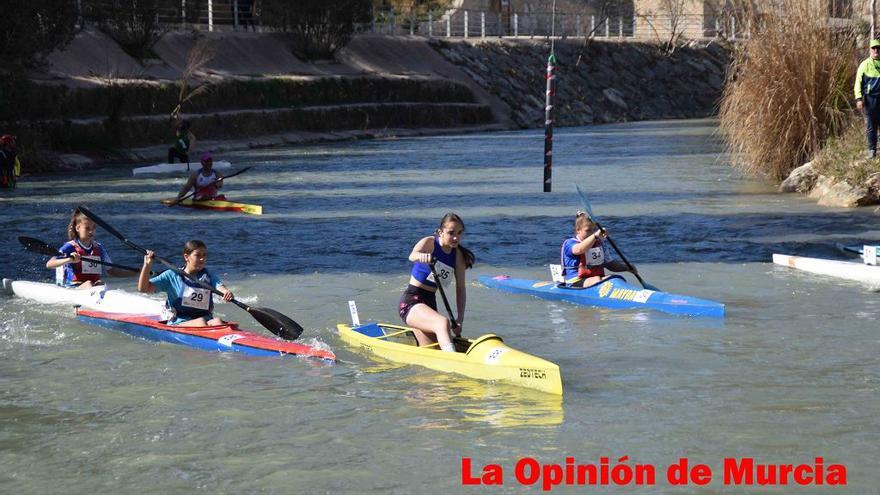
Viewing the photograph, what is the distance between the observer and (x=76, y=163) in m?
31.3

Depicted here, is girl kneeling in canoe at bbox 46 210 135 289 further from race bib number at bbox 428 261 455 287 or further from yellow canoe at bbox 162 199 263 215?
yellow canoe at bbox 162 199 263 215

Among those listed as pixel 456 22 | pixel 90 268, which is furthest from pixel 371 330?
pixel 456 22

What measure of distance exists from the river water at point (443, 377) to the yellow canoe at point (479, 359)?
110mm

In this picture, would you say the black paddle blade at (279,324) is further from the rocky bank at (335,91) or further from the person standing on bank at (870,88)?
the rocky bank at (335,91)

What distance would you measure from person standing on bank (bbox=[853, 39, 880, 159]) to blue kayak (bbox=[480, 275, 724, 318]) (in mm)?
7449

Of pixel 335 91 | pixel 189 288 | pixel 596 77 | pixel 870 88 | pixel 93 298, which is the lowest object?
pixel 93 298

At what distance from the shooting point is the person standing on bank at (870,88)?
1884 cm

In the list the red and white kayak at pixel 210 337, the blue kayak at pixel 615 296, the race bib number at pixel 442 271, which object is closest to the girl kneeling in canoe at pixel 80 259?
the red and white kayak at pixel 210 337

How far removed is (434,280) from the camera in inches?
417

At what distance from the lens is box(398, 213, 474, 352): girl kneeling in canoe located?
10.3 meters

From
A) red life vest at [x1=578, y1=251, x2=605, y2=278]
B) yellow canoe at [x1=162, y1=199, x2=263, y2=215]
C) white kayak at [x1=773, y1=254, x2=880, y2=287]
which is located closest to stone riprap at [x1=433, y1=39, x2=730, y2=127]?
yellow canoe at [x1=162, y1=199, x2=263, y2=215]

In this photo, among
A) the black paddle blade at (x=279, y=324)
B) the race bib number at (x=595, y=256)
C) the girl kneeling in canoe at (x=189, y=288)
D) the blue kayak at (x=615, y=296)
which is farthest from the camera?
the race bib number at (x=595, y=256)

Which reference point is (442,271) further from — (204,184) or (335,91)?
(335,91)

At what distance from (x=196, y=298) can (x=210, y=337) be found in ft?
1.88
